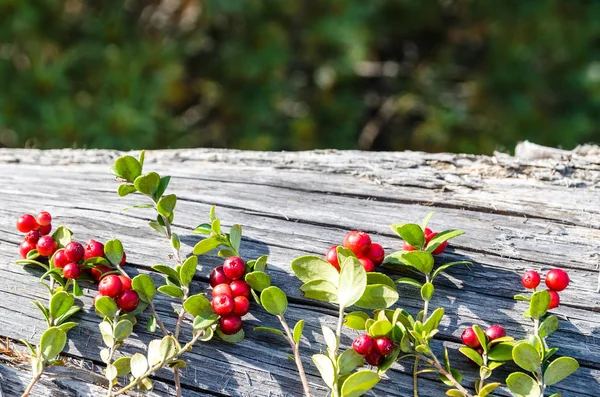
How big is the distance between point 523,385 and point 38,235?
0.97 meters

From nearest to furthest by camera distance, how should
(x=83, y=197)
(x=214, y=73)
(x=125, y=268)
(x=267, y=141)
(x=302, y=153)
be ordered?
(x=125, y=268) < (x=83, y=197) < (x=302, y=153) < (x=267, y=141) < (x=214, y=73)

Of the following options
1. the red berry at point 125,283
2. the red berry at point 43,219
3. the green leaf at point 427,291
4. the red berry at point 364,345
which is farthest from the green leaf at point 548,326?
the red berry at point 43,219

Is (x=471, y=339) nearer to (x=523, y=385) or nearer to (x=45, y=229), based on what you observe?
(x=523, y=385)

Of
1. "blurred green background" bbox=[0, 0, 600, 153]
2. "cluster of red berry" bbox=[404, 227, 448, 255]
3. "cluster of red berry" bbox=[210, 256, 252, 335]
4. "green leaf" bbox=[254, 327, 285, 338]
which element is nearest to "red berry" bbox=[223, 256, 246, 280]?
"cluster of red berry" bbox=[210, 256, 252, 335]

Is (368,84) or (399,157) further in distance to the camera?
(368,84)

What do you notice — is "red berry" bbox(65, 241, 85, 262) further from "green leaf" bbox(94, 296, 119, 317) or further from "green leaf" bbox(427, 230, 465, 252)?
"green leaf" bbox(427, 230, 465, 252)

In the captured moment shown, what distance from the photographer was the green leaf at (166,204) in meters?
1.21

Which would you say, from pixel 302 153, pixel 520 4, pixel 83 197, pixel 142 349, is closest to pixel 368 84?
pixel 520 4

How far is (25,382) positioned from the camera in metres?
1.11

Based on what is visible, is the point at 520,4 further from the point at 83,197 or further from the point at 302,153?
the point at 83,197

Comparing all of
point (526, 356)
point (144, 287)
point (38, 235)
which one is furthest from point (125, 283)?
point (526, 356)

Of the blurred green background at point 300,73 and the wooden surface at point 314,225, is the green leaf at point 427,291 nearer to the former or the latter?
the wooden surface at point 314,225

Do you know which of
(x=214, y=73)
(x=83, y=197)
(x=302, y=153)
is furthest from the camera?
(x=214, y=73)

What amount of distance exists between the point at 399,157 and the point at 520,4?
2.97 metres
